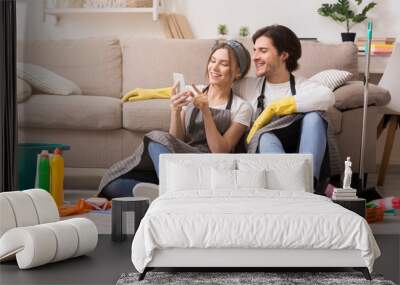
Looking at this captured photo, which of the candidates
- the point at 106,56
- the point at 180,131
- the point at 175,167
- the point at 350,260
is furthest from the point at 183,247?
the point at 106,56

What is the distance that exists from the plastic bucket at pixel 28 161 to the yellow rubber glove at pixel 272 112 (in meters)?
1.37

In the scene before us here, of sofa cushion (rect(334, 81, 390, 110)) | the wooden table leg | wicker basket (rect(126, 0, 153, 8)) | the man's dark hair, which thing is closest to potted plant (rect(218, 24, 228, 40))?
the man's dark hair

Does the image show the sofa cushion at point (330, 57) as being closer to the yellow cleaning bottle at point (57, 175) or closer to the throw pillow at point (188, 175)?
the throw pillow at point (188, 175)

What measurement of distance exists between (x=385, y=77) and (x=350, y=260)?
2.56 m

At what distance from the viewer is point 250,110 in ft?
19.7

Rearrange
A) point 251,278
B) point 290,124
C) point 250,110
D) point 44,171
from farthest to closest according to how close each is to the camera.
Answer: point 44,171 < point 250,110 < point 290,124 < point 251,278

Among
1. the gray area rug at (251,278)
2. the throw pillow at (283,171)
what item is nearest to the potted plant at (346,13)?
the throw pillow at (283,171)

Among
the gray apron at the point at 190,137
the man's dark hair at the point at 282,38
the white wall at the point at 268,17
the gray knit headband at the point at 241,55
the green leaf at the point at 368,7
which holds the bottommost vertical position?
the gray apron at the point at 190,137

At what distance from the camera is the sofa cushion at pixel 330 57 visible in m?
6.06

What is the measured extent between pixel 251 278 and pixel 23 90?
2951 mm

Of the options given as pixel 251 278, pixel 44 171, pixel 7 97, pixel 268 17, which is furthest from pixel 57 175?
pixel 251 278

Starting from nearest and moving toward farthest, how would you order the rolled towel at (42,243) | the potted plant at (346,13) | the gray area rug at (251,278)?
the gray area rug at (251,278) < the rolled towel at (42,243) < the potted plant at (346,13)

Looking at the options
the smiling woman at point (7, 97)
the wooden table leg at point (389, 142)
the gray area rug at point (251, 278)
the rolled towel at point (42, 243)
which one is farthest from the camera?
the wooden table leg at point (389, 142)

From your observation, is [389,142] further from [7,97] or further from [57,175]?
[7,97]
